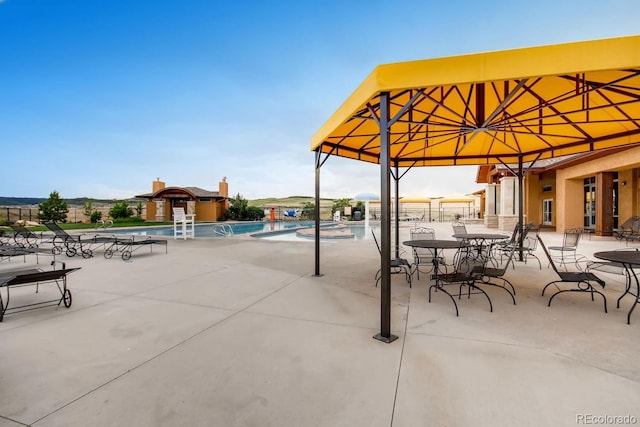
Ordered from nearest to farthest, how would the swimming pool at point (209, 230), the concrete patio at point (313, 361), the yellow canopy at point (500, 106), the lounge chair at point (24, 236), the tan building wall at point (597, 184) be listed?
the concrete patio at point (313, 361)
the yellow canopy at point (500, 106)
the lounge chair at point (24, 236)
the tan building wall at point (597, 184)
the swimming pool at point (209, 230)

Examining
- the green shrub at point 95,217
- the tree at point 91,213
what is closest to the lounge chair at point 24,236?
the green shrub at point 95,217

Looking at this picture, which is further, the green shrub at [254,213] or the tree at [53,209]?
the green shrub at [254,213]

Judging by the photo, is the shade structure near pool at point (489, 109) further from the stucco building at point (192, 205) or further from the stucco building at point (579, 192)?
the stucco building at point (192, 205)

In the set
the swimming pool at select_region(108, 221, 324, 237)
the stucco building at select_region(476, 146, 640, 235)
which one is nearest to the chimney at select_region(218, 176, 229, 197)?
the swimming pool at select_region(108, 221, 324, 237)

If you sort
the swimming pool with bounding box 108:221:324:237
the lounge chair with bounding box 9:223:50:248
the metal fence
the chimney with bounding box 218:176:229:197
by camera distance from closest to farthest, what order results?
the lounge chair with bounding box 9:223:50:248 → the swimming pool with bounding box 108:221:324:237 → the metal fence → the chimney with bounding box 218:176:229:197

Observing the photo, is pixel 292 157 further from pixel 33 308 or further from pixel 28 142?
pixel 33 308

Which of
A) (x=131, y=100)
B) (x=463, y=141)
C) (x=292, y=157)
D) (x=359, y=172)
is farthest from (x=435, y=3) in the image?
(x=359, y=172)

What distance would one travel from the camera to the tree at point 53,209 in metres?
21.6

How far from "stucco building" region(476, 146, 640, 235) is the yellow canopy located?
1.96 m

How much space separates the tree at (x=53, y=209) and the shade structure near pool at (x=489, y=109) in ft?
81.9

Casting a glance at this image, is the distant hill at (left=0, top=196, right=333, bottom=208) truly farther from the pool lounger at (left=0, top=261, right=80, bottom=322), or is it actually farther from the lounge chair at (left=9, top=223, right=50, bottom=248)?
the pool lounger at (left=0, top=261, right=80, bottom=322)

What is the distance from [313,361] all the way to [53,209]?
90.9 feet

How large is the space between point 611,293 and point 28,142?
145 feet

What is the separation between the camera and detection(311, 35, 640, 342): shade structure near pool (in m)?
2.60
